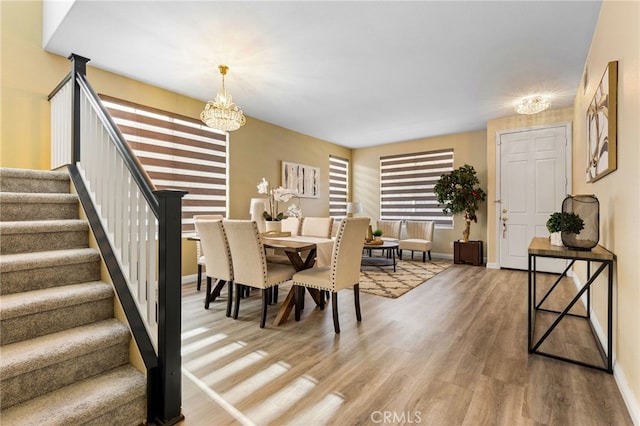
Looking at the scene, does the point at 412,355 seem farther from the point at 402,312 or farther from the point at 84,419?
the point at 84,419

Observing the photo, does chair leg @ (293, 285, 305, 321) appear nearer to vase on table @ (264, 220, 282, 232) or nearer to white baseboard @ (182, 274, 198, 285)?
vase on table @ (264, 220, 282, 232)

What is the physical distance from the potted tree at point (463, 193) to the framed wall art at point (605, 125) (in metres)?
3.07

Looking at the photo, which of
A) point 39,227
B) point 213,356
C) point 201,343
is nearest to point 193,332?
point 201,343

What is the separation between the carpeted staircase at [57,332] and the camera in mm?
1268

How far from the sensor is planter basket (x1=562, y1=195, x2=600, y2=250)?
2.14 metres

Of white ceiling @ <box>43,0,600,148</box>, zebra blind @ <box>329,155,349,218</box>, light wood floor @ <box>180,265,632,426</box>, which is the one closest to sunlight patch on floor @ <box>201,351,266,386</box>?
light wood floor @ <box>180,265,632,426</box>

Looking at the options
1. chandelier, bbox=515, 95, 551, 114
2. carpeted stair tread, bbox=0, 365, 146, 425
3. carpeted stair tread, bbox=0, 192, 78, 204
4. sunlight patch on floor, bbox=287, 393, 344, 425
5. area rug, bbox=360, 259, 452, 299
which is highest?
chandelier, bbox=515, 95, 551, 114

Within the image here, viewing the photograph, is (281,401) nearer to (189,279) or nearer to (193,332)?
(193,332)

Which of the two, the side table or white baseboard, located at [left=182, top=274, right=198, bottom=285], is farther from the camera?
the side table

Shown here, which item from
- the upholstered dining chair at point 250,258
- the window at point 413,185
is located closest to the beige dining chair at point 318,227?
the upholstered dining chair at point 250,258

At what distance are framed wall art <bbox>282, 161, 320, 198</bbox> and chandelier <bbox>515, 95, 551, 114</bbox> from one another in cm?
391

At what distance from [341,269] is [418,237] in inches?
173

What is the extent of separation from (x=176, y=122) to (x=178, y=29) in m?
1.81

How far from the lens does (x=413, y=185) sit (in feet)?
23.4
